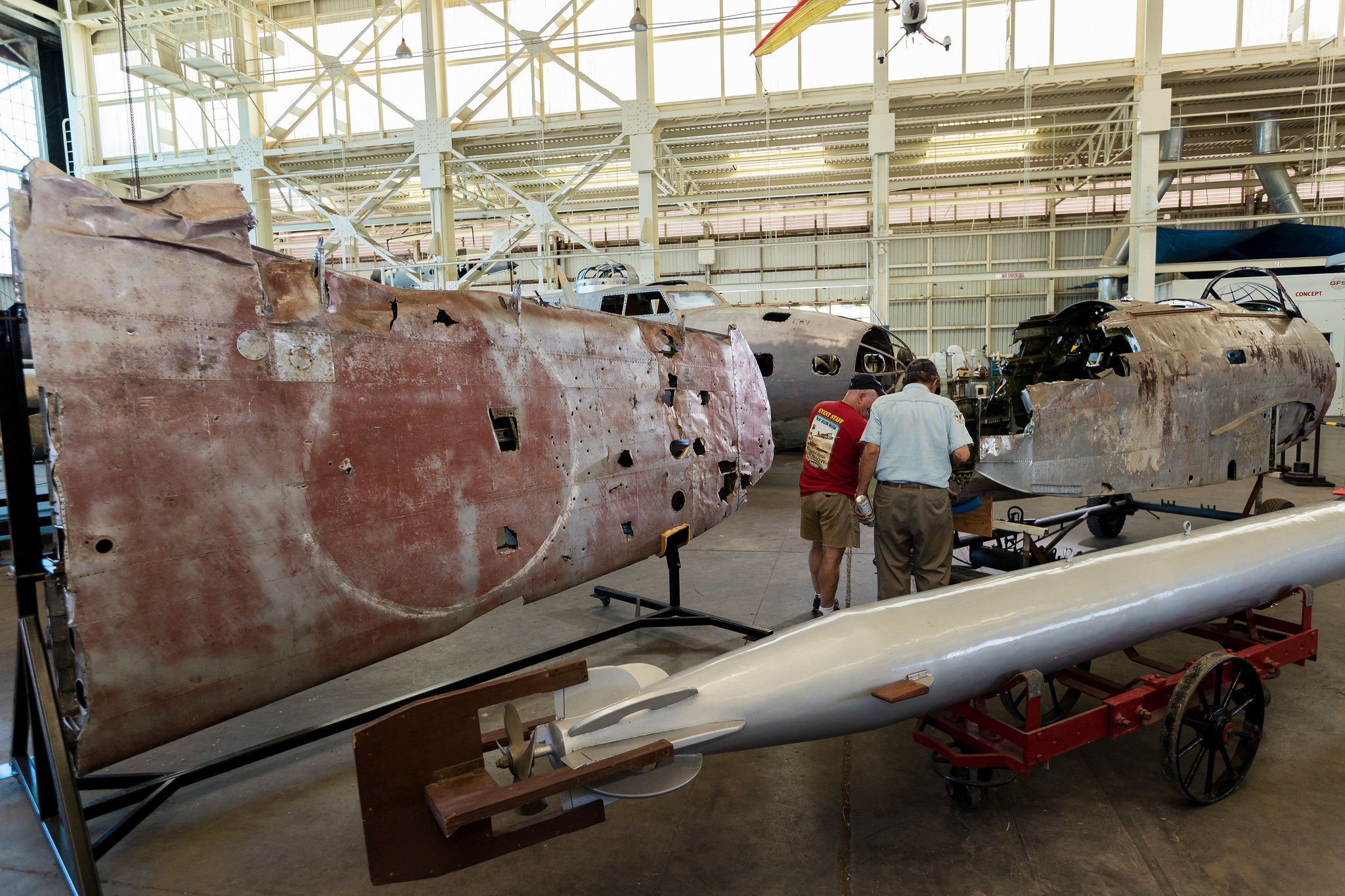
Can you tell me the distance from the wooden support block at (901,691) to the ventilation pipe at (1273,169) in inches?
880

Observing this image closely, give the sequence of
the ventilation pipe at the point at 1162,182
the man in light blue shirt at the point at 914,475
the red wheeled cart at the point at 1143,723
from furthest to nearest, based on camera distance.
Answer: the ventilation pipe at the point at 1162,182 < the man in light blue shirt at the point at 914,475 < the red wheeled cart at the point at 1143,723

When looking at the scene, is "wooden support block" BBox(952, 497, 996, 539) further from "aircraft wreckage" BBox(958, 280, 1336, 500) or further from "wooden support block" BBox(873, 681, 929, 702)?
"wooden support block" BBox(873, 681, 929, 702)

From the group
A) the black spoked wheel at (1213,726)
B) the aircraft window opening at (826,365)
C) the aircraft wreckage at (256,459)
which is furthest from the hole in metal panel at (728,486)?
the aircraft window opening at (826,365)

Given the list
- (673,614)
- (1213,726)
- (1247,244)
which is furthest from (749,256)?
(1213,726)

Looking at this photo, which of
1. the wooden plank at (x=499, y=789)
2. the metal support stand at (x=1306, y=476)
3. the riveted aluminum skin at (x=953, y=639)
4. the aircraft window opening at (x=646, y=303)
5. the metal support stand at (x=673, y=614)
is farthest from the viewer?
the aircraft window opening at (x=646, y=303)

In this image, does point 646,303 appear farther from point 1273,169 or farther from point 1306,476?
point 1273,169

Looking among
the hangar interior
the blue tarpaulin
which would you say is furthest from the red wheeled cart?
the blue tarpaulin

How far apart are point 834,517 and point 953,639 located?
2479 millimetres

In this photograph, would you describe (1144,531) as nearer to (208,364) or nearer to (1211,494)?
(1211,494)

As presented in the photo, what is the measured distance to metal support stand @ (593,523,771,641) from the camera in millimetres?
5234

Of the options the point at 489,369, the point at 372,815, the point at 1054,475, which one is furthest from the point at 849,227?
the point at 372,815

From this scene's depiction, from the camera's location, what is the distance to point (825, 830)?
11.1 ft

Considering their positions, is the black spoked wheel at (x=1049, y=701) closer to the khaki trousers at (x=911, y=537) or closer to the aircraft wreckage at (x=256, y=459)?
the khaki trousers at (x=911, y=537)

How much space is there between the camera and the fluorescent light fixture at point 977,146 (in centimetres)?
2098
